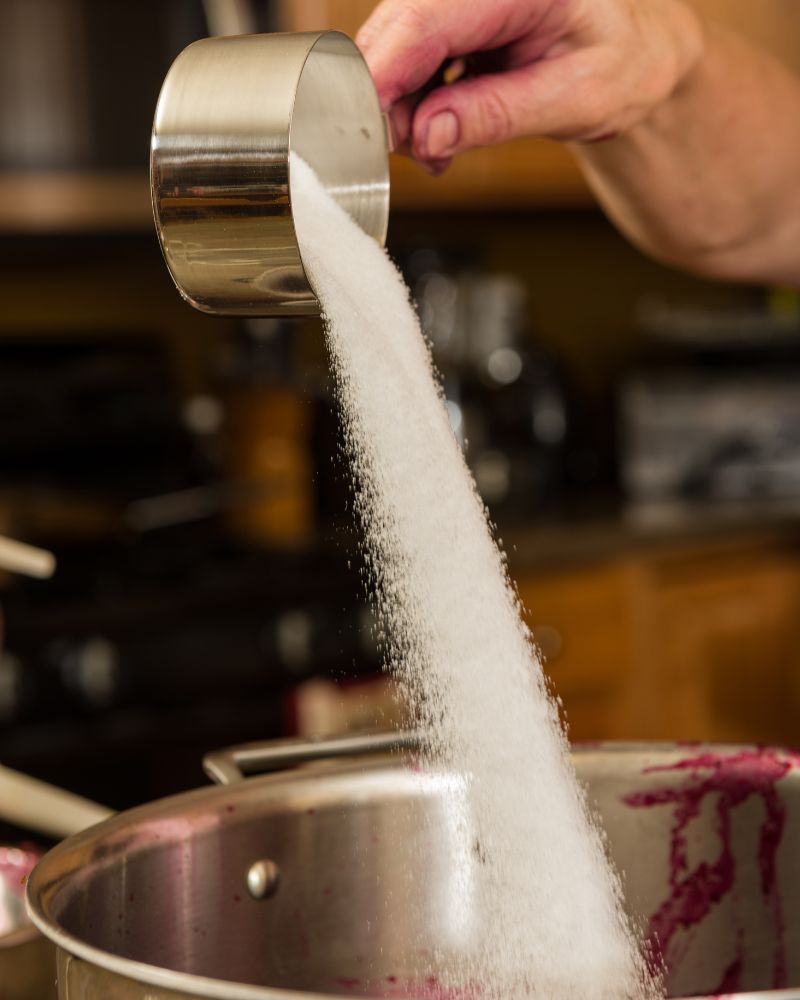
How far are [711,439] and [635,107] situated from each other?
1.92 meters

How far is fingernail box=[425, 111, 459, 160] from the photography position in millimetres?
767

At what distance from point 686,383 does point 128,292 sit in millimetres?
982

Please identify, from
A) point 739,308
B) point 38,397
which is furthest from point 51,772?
point 739,308

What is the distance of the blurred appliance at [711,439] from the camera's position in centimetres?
270

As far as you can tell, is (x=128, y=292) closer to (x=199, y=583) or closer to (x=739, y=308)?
(x=199, y=583)

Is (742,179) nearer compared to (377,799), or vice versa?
(377,799)

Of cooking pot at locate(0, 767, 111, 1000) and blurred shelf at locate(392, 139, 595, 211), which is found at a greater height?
blurred shelf at locate(392, 139, 595, 211)

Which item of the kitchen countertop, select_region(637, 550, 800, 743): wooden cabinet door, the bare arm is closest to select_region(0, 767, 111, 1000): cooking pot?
the bare arm

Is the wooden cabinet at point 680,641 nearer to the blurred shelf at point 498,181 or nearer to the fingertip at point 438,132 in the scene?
the blurred shelf at point 498,181

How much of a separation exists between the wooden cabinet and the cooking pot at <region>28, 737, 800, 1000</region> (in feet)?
4.66

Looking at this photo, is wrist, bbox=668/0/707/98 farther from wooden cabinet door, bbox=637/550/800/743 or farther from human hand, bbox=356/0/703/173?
wooden cabinet door, bbox=637/550/800/743

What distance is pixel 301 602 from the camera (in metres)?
1.85

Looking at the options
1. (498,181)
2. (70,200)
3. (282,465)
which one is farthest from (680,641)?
(70,200)

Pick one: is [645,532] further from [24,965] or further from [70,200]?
[24,965]
